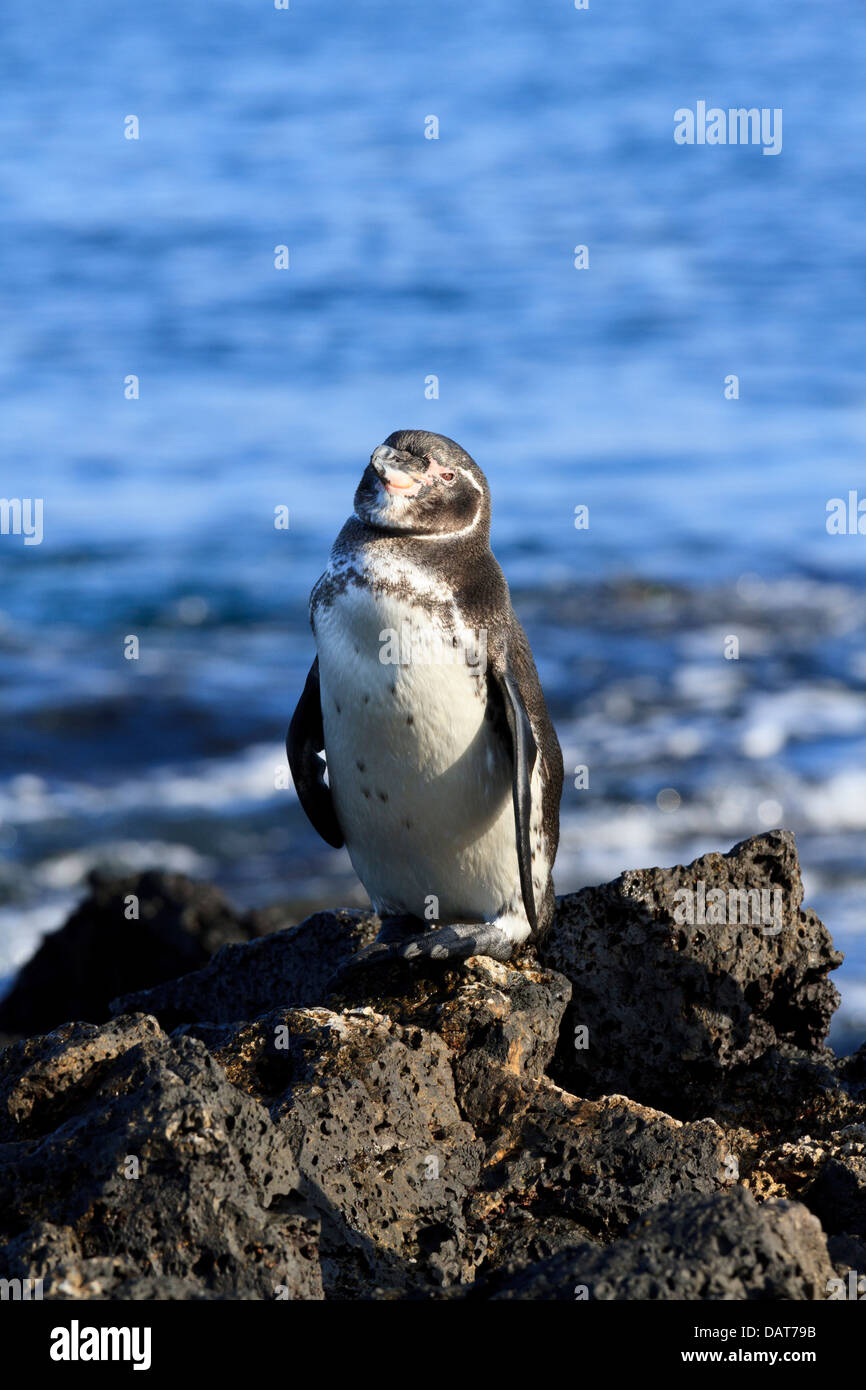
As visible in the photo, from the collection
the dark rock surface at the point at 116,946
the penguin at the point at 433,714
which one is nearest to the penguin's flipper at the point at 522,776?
the penguin at the point at 433,714

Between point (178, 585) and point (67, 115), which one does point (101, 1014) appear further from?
point (67, 115)

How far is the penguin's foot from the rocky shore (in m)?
0.07

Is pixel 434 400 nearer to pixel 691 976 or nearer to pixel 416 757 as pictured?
pixel 416 757

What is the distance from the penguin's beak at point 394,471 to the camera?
5863 mm

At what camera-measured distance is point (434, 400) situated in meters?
26.2

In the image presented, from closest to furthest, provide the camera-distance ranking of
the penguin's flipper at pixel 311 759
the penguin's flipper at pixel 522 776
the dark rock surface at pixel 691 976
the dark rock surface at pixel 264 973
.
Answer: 1. the dark rock surface at pixel 691 976
2. the penguin's flipper at pixel 522 776
3. the dark rock surface at pixel 264 973
4. the penguin's flipper at pixel 311 759

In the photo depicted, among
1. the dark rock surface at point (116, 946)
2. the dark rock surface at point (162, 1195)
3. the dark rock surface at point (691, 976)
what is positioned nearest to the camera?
the dark rock surface at point (162, 1195)

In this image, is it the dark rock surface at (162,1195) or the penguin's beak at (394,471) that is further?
the penguin's beak at (394,471)

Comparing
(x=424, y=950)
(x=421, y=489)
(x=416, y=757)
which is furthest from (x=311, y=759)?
(x=421, y=489)

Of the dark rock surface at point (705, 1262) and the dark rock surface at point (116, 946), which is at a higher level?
the dark rock surface at point (116, 946)

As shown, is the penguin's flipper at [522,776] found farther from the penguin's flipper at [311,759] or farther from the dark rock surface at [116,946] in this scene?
the dark rock surface at [116,946]

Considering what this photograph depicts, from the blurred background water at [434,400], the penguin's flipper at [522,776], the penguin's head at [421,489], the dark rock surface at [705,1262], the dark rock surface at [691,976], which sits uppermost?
the blurred background water at [434,400]

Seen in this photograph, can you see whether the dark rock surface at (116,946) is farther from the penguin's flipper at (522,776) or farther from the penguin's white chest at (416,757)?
the penguin's flipper at (522,776)
